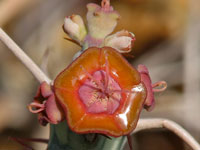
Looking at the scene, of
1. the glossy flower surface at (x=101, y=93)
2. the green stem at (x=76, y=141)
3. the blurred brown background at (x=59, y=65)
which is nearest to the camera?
the glossy flower surface at (x=101, y=93)

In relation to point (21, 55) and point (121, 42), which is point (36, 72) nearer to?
point (21, 55)

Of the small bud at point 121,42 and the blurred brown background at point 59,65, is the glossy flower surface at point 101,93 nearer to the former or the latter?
the small bud at point 121,42

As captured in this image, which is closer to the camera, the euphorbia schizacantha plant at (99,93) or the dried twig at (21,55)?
the euphorbia schizacantha plant at (99,93)

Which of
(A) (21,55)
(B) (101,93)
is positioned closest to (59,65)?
(A) (21,55)

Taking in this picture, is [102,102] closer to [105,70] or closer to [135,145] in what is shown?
[105,70]

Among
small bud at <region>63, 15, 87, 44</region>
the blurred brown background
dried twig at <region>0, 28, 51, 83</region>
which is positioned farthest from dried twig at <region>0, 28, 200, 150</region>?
the blurred brown background

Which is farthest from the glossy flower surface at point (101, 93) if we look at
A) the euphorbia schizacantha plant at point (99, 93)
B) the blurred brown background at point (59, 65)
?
the blurred brown background at point (59, 65)

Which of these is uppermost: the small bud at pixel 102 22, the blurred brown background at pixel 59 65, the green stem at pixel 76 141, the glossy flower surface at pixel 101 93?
the small bud at pixel 102 22

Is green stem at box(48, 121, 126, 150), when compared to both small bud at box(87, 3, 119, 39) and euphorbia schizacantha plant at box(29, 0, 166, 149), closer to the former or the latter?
euphorbia schizacantha plant at box(29, 0, 166, 149)

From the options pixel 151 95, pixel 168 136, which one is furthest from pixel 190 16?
pixel 151 95
